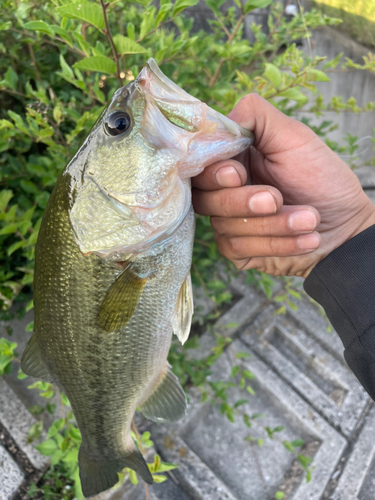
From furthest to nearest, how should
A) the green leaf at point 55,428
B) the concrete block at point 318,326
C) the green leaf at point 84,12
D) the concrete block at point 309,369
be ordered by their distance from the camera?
1. the concrete block at point 318,326
2. the concrete block at point 309,369
3. the green leaf at point 55,428
4. the green leaf at point 84,12

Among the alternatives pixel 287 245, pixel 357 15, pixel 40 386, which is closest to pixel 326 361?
pixel 287 245

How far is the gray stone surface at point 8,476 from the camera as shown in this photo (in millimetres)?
1306

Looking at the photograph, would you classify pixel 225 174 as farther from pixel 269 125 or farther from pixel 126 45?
pixel 126 45

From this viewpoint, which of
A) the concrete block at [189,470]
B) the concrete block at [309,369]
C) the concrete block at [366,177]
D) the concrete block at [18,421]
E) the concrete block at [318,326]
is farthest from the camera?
the concrete block at [366,177]

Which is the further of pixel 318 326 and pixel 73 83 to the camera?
pixel 318 326

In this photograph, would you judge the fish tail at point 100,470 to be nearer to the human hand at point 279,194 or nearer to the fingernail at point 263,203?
the human hand at point 279,194

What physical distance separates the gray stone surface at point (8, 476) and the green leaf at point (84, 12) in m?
1.73

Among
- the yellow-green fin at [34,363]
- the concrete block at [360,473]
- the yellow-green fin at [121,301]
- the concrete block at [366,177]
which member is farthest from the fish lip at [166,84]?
the concrete block at [366,177]

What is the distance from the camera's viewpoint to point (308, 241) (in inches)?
37.0

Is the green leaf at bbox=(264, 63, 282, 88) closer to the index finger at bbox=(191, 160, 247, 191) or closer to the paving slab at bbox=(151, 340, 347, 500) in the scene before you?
the index finger at bbox=(191, 160, 247, 191)

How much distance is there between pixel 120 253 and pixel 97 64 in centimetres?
56

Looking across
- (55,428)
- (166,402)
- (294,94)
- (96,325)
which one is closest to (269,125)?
(294,94)

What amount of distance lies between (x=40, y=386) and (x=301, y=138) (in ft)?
4.44

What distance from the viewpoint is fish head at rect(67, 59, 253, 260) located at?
79 centimetres
